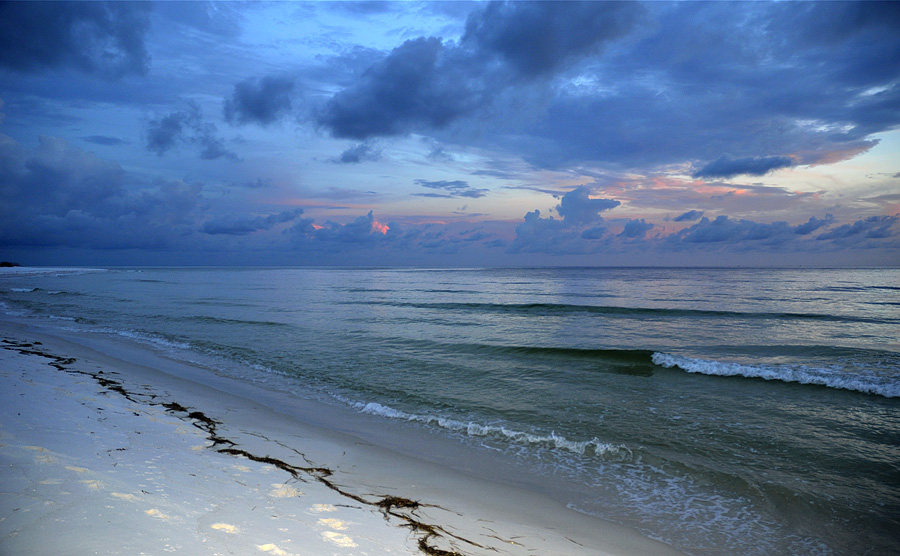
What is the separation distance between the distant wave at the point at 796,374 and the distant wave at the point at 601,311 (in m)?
13.7

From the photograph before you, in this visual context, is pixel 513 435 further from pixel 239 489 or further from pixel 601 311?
pixel 601 311

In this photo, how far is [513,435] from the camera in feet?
26.7

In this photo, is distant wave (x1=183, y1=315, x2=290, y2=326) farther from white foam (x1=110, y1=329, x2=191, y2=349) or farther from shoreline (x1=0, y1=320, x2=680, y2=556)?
shoreline (x1=0, y1=320, x2=680, y2=556)

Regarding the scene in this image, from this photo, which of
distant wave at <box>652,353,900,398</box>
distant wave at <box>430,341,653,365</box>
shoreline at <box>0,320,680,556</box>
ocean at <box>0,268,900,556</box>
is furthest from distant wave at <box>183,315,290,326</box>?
distant wave at <box>652,353,900,398</box>

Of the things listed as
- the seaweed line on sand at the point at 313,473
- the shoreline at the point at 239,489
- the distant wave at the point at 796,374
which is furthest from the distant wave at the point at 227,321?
the distant wave at the point at 796,374

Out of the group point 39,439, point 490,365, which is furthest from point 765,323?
point 39,439

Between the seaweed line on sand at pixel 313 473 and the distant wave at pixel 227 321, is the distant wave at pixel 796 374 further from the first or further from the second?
the distant wave at pixel 227 321

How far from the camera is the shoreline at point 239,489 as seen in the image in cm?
333

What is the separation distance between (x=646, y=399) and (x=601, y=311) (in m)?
19.5

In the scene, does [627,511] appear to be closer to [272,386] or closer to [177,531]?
[177,531]

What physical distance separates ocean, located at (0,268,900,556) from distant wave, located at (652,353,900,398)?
6 cm

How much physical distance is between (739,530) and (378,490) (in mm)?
4730

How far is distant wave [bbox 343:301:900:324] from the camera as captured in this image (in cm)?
2504

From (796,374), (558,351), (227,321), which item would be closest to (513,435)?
(558,351)
